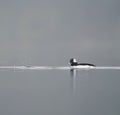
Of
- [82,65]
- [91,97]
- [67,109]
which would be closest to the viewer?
[67,109]

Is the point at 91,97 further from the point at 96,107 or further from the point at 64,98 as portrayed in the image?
the point at 96,107

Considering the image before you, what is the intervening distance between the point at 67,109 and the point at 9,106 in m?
2.36

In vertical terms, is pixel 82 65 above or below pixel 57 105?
above

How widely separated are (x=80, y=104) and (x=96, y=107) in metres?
1.19

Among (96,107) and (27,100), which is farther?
(27,100)

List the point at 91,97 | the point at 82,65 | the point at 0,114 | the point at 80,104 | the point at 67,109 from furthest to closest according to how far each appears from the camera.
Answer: the point at 82,65 → the point at 91,97 → the point at 80,104 → the point at 67,109 → the point at 0,114

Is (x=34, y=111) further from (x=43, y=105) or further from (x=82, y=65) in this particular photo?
(x=82, y=65)

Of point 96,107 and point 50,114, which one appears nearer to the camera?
point 50,114

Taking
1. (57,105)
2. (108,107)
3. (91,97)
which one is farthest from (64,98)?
(108,107)

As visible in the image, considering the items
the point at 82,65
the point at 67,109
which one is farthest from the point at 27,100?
the point at 82,65

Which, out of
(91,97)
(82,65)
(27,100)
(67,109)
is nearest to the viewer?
(67,109)

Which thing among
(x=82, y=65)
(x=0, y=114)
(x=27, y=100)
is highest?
(x=82, y=65)

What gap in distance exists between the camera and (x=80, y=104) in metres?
17.6

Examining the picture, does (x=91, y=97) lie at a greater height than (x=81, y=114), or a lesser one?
greater
